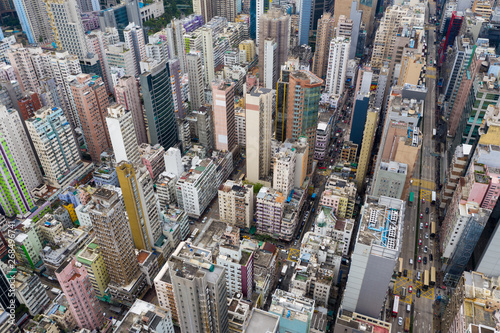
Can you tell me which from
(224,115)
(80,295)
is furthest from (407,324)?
(224,115)

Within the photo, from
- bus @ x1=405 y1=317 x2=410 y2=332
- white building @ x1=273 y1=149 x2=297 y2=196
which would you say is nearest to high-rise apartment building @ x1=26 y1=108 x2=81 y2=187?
white building @ x1=273 y1=149 x2=297 y2=196

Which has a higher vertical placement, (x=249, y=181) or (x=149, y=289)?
(x=249, y=181)

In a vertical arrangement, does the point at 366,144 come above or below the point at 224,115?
below

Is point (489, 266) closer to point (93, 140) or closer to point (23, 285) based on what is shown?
point (23, 285)

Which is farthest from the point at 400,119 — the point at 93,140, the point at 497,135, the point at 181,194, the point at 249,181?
the point at 93,140

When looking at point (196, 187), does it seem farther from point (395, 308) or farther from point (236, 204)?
point (395, 308)

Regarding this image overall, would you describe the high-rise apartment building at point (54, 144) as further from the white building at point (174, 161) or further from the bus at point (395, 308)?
the bus at point (395, 308)

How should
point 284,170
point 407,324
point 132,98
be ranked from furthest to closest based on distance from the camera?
point 132,98
point 284,170
point 407,324

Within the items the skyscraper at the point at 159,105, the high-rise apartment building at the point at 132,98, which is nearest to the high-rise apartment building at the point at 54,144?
the high-rise apartment building at the point at 132,98
